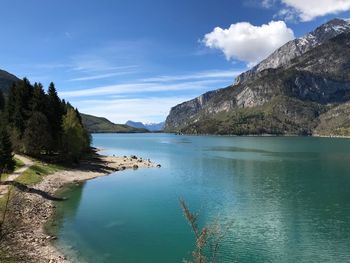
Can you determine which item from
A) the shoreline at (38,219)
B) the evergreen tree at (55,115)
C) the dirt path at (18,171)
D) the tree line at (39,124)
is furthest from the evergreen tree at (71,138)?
the dirt path at (18,171)

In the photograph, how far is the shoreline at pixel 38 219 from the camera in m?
23.2

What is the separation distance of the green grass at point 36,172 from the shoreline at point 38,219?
4.20ft

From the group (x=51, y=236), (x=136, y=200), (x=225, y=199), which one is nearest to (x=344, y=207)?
(x=225, y=199)

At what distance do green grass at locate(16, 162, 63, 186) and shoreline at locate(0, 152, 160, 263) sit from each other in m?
1.28

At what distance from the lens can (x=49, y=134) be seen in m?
111

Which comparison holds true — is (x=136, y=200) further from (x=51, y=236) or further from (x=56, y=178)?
(x=51, y=236)

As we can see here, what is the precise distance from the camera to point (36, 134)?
107562 mm

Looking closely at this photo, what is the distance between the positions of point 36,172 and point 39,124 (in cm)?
2163

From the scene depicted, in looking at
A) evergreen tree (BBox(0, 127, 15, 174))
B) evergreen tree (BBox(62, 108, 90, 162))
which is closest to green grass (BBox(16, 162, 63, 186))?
evergreen tree (BBox(0, 127, 15, 174))

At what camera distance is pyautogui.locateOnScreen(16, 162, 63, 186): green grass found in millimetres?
81800

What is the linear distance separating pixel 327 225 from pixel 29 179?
60.0m

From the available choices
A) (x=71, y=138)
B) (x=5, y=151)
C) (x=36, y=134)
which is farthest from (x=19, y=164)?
(x=71, y=138)

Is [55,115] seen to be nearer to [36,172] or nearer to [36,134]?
[36,134]

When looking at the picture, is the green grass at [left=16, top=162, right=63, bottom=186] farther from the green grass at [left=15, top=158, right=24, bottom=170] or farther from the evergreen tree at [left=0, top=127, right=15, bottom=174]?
the evergreen tree at [left=0, top=127, right=15, bottom=174]
